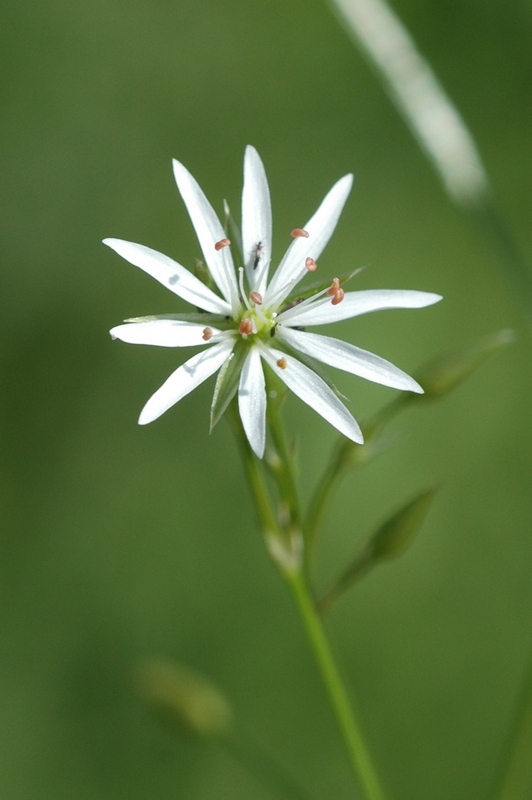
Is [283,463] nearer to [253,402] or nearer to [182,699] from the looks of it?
[253,402]

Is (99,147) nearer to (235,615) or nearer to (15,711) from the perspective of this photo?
(235,615)

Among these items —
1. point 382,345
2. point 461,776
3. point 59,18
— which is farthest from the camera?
point 59,18

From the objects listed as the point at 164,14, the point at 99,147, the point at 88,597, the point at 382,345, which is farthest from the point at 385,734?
the point at 164,14

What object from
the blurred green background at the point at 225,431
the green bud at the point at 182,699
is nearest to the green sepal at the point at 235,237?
the green bud at the point at 182,699

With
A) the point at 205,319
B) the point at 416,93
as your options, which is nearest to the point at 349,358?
the point at 205,319

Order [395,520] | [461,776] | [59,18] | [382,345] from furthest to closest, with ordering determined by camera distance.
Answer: [59,18]
[382,345]
[461,776]
[395,520]

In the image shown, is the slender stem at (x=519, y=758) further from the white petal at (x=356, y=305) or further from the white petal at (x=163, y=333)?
the white petal at (x=163, y=333)
